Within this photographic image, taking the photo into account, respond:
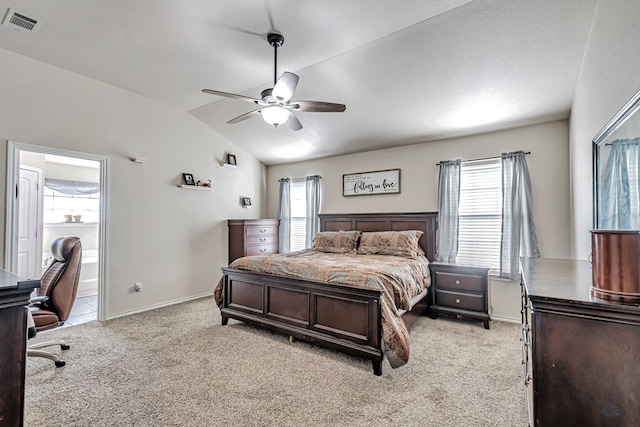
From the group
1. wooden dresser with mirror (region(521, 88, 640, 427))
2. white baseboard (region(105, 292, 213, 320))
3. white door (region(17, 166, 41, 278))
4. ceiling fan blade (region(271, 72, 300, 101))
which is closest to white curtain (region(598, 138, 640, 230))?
wooden dresser with mirror (region(521, 88, 640, 427))

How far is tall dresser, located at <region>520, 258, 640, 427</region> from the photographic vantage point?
108 cm

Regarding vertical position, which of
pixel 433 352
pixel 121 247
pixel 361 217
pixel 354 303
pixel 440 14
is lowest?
pixel 433 352

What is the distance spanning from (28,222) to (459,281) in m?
6.22

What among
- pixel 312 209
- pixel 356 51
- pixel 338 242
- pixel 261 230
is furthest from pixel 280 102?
pixel 261 230

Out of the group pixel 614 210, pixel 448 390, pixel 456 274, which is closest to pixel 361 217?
pixel 456 274

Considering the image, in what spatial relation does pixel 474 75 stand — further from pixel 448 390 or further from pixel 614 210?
pixel 448 390

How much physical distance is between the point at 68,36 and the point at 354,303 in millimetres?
3694

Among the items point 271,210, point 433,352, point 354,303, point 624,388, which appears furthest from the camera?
point 271,210

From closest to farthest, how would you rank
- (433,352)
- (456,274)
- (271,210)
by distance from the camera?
(433,352) → (456,274) → (271,210)

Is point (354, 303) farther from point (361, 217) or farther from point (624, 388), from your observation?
point (361, 217)

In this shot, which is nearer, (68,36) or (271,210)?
(68,36)

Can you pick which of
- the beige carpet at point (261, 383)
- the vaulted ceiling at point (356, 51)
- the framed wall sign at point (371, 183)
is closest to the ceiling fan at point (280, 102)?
the vaulted ceiling at point (356, 51)

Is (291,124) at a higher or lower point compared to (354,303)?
higher

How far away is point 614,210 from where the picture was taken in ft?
5.96
